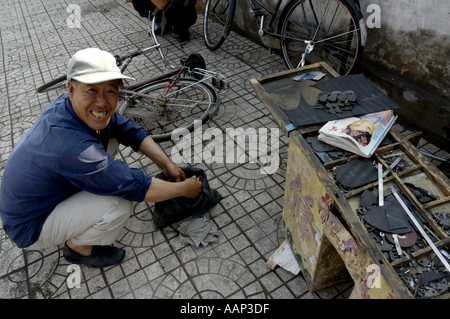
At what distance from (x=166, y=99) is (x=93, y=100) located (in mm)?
1791

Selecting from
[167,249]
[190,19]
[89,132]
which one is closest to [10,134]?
[89,132]

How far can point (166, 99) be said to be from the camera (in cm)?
404

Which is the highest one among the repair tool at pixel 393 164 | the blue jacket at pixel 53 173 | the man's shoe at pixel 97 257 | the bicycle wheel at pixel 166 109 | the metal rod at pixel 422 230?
the repair tool at pixel 393 164

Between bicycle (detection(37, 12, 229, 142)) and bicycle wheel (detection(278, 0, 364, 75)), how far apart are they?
134 centimetres

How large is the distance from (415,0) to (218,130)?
270 centimetres

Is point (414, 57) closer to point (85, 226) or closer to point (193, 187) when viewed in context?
point (193, 187)

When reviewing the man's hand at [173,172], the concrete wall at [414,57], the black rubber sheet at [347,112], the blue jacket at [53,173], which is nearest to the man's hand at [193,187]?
the man's hand at [173,172]

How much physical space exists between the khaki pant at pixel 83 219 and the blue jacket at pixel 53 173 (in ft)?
0.25

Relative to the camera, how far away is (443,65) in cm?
340

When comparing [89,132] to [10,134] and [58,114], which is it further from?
[10,134]

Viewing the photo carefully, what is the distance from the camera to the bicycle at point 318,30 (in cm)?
406

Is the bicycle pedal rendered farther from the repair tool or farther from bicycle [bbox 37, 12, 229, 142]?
the repair tool

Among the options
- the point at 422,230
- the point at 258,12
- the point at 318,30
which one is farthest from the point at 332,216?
the point at 258,12

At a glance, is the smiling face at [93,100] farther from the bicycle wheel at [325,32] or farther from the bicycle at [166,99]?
the bicycle wheel at [325,32]
